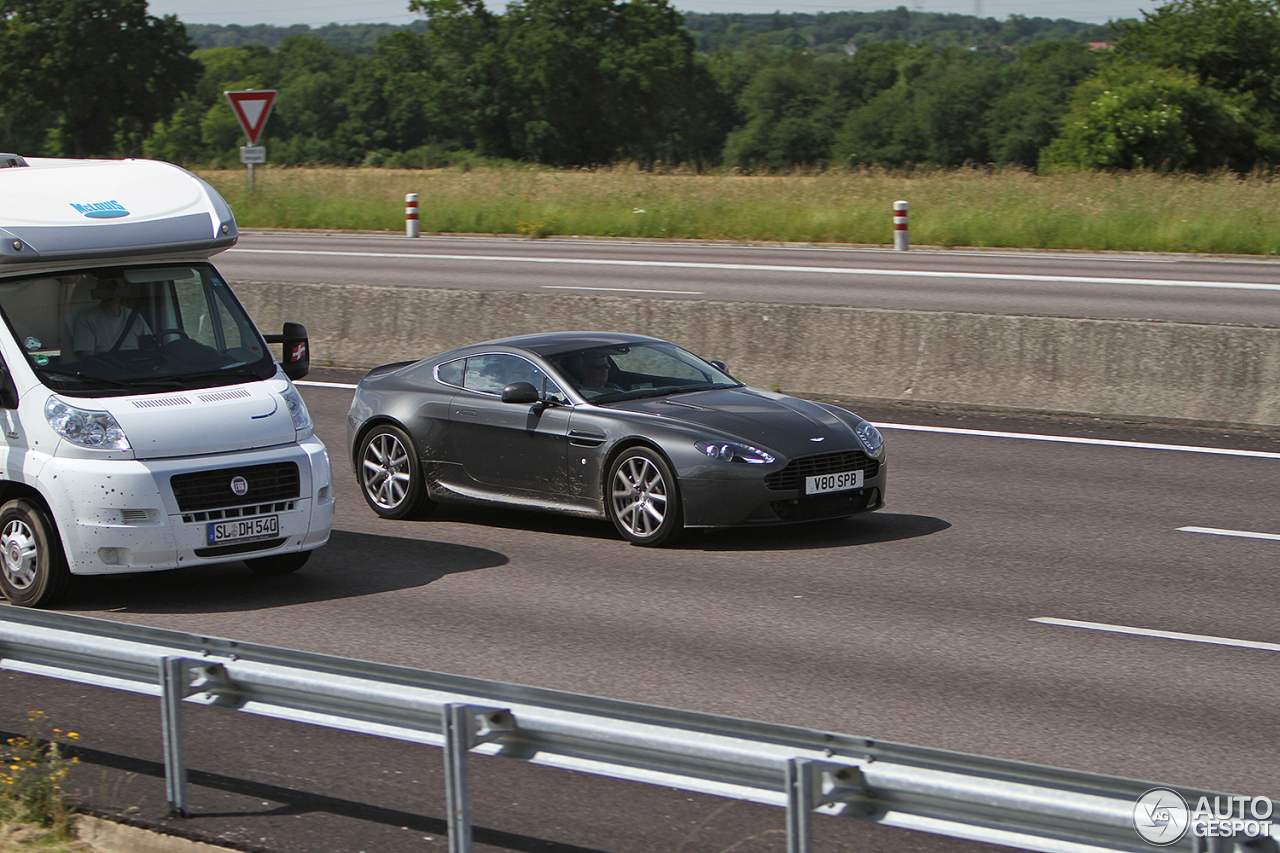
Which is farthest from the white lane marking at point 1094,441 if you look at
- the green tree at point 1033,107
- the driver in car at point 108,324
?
the green tree at point 1033,107

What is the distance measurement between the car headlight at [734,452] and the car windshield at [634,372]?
1009 millimetres

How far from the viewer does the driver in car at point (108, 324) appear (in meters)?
8.71

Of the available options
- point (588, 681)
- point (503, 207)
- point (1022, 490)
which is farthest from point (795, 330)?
point (503, 207)

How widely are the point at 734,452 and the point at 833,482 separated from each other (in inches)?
29.7

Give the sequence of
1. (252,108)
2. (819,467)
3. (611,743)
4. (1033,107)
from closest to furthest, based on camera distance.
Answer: (611,743)
(819,467)
(252,108)
(1033,107)

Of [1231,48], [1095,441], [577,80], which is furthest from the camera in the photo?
[577,80]

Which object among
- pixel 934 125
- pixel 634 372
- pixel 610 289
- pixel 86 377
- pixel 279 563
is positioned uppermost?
pixel 934 125

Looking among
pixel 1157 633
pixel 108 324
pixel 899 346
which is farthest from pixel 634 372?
pixel 899 346

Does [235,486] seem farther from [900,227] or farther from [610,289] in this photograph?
[900,227]

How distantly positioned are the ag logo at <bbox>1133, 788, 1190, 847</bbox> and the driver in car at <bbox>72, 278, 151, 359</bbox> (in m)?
6.93

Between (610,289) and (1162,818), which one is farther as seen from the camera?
(610,289)

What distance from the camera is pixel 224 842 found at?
5062 mm

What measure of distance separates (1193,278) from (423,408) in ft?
55.2

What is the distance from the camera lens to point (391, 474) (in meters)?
11.4
